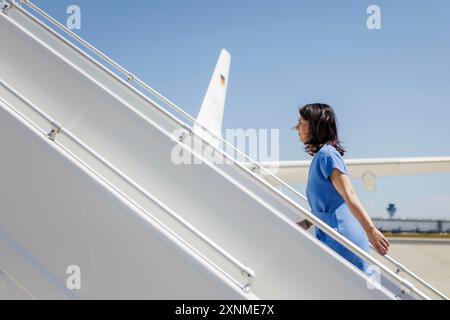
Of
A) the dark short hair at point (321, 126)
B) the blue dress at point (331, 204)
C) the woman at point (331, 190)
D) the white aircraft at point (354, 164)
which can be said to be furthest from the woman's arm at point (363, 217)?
the white aircraft at point (354, 164)

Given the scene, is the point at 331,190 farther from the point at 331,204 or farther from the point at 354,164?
the point at 354,164

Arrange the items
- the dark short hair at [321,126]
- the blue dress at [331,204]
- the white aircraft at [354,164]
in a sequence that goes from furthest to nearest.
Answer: the white aircraft at [354,164]
the dark short hair at [321,126]
the blue dress at [331,204]

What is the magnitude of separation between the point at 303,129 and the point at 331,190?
0.45 metres

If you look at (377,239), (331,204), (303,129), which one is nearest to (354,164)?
(303,129)

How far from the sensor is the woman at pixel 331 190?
2.31 meters

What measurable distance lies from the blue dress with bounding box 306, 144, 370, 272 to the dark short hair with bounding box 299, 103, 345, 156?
0.09 meters

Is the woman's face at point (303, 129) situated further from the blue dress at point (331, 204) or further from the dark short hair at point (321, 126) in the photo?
the blue dress at point (331, 204)

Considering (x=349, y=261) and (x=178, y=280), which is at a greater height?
(x=349, y=261)

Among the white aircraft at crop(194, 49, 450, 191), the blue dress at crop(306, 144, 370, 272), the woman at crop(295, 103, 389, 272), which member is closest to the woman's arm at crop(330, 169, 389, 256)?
the woman at crop(295, 103, 389, 272)

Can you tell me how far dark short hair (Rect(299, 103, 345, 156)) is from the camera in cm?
261

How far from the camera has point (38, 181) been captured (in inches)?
83.4
